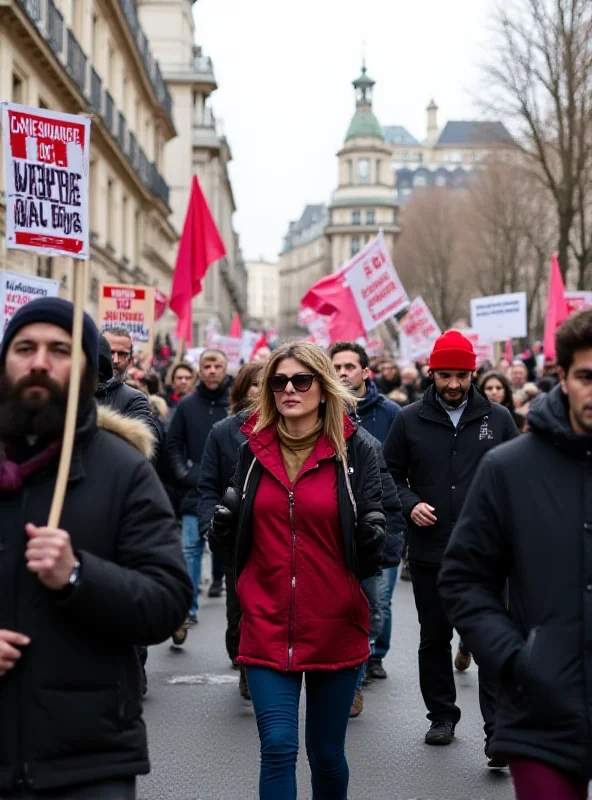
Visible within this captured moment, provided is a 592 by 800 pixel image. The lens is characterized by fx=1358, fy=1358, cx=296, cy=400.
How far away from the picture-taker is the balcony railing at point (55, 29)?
987 inches

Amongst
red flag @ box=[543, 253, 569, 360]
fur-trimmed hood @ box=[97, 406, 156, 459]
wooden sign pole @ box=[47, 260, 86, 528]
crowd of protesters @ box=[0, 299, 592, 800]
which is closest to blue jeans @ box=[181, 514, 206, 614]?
crowd of protesters @ box=[0, 299, 592, 800]

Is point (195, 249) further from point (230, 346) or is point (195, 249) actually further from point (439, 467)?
point (439, 467)

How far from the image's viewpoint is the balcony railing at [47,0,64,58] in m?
25.1

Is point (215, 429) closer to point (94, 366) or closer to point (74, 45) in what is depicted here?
point (94, 366)

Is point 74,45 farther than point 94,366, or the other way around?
point 74,45


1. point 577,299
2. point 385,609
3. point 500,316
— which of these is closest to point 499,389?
point 385,609

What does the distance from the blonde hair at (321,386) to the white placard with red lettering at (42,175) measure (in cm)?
119

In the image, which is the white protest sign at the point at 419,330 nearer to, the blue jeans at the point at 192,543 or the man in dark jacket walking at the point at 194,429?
the man in dark jacket walking at the point at 194,429

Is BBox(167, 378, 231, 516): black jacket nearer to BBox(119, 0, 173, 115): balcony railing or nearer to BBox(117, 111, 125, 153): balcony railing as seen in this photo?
BBox(117, 111, 125, 153): balcony railing

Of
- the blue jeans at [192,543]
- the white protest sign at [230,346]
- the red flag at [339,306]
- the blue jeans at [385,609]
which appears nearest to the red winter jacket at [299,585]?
the blue jeans at [385,609]

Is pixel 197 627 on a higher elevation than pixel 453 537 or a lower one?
lower

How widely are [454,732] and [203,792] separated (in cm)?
154

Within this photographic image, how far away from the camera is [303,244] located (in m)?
193

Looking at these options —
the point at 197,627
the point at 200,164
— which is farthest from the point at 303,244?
the point at 197,627
